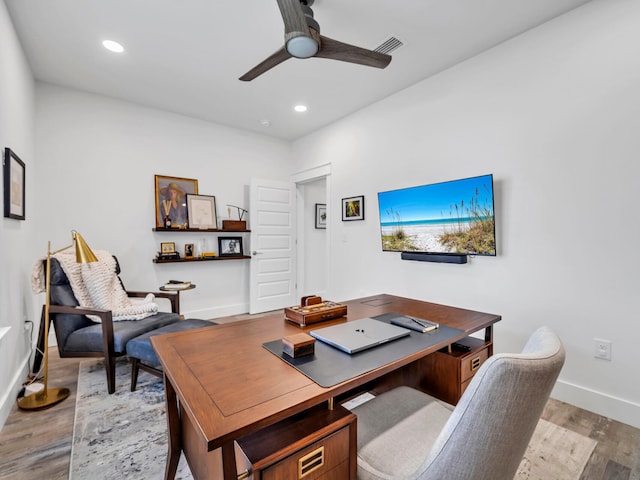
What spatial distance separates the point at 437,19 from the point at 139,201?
12.0 ft

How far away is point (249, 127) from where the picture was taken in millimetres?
4512

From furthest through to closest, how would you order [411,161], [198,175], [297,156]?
[297,156] → [198,175] → [411,161]

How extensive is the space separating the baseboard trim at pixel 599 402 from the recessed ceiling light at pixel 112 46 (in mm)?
4419

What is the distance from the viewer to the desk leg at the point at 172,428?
129 cm

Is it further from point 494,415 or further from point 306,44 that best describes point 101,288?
point 494,415

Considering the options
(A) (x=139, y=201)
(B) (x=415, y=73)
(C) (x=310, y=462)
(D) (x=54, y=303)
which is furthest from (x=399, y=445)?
(A) (x=139, y=201)

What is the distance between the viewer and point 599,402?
2.07m

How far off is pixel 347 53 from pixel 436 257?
1.93 meters

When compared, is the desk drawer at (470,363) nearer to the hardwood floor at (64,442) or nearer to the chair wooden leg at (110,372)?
the hardwood floor at (64,442)

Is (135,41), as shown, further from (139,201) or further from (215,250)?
(215,250)

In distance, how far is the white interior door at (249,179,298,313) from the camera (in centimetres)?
457

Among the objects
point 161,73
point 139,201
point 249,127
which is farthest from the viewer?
point 249,127

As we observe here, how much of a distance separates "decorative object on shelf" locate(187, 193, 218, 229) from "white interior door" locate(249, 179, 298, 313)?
0.54 meters

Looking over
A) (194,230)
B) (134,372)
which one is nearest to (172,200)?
(194,230)
